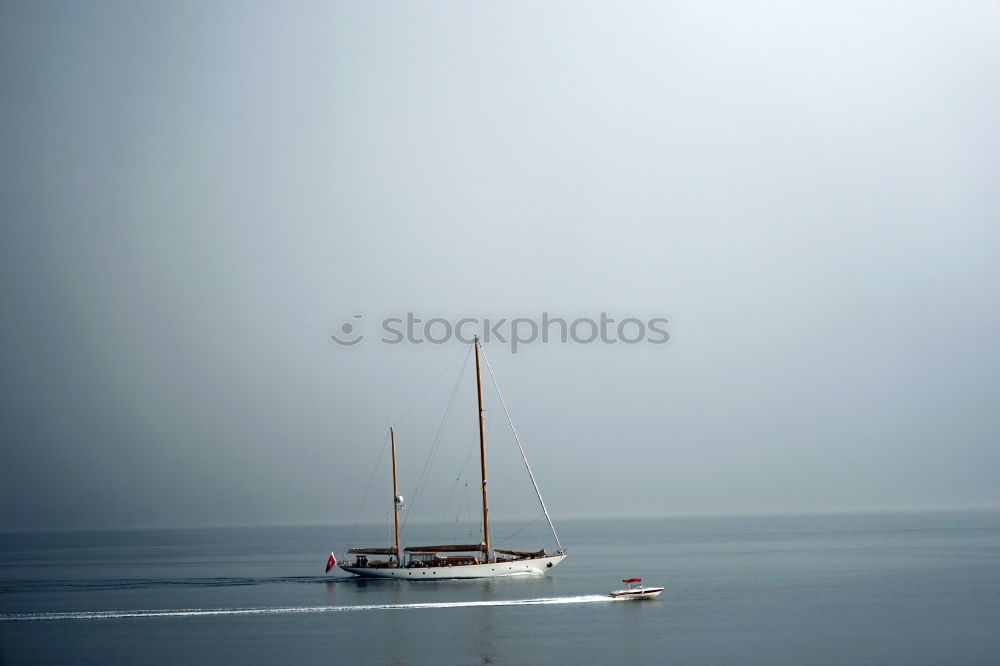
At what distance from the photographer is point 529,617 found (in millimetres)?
74562

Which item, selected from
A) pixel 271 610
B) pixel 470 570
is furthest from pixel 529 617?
pixel 271 610

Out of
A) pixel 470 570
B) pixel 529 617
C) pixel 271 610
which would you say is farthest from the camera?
pixel 470 570

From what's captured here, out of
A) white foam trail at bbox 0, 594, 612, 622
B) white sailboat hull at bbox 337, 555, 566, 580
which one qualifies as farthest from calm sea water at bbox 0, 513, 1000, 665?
white sailboat hull at bbox 337, 555, 566, 580

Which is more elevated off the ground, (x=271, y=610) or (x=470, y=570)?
(x=470, y=570)

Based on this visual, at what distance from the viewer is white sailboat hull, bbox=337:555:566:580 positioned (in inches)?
3634

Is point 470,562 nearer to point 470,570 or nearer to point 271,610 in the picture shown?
point 470,570

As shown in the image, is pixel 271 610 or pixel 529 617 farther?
pixel 271 610

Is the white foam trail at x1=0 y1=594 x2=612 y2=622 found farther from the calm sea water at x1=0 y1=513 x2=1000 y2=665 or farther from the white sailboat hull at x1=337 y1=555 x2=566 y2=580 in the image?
the white sailboat hull at x1=337 y1=555 x2=566 y2=580

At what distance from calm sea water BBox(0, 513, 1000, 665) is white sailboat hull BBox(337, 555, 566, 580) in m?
1.38

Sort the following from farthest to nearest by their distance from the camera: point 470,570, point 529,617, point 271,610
A: point 470,570, point 271,610, point 529,617

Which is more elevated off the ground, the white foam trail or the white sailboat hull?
the white sailboat hull

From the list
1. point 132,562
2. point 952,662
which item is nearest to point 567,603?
point 952,662

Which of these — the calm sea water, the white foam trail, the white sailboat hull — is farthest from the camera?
the white sailboat hull

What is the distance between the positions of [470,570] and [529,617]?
18109 mm
